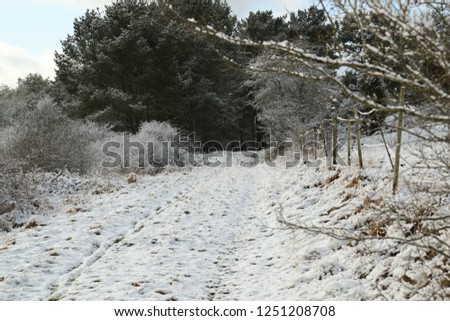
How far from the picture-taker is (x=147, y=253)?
267 inches

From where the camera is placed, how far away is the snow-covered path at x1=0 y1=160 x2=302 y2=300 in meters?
5.27

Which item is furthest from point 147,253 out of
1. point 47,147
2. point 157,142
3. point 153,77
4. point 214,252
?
point 153,77

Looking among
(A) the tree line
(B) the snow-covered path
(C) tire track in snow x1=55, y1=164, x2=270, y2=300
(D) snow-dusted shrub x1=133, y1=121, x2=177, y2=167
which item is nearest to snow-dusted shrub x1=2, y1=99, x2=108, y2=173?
(B) the snow-covered path

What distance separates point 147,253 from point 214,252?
1200mm

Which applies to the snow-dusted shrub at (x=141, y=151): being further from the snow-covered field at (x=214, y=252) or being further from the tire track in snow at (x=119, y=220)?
the snow-covered field at (x=214, y=252)

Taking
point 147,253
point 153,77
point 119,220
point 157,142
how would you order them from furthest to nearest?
1. point 153,77
2. point 157,142
3. point 119,220
4. point 147,253

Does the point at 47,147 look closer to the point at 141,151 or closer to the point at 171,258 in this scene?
the point at 141,151

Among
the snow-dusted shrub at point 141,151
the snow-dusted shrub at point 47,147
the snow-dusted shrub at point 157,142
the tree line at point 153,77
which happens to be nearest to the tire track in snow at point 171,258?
the snow-dusted shrub at point 47,147

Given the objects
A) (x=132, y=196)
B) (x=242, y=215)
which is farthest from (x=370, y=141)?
(x=132, y=196)

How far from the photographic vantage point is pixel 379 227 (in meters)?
5.70

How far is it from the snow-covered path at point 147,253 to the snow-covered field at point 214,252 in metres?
0.02

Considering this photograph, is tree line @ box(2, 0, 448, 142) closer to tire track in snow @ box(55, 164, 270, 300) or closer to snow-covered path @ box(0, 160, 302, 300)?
tire track in snow @ box(55, 164, 270, 300)

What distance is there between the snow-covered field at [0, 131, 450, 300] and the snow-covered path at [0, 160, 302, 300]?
0.06 feet
